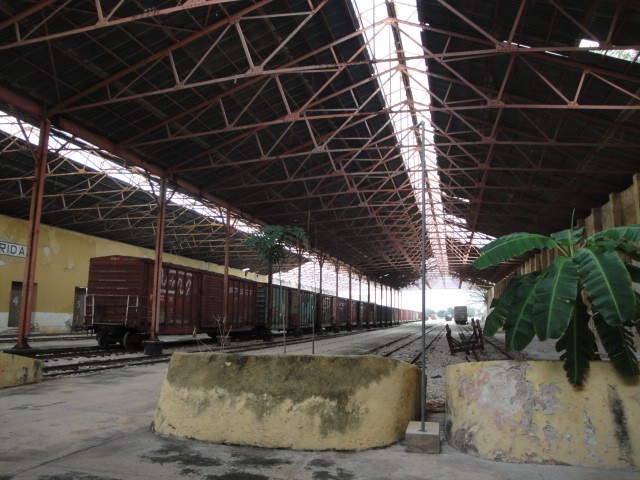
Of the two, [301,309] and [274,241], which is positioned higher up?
[274,241]

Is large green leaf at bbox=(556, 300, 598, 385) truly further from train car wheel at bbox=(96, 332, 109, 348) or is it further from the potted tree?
train car wheel at bbox=(96, 332, 109, 348)

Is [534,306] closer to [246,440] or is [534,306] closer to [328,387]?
[328,387]

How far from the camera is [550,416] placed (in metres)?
4.33

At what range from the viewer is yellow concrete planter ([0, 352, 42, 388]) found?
332 inches

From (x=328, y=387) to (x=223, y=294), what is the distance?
17414 millimetres

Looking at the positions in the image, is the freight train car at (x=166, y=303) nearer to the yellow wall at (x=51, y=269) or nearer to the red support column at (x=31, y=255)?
the red support column at (x=31, y=255)

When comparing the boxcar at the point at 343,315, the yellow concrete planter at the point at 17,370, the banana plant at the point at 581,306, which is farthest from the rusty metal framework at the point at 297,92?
the boxcar at the point at 343,315

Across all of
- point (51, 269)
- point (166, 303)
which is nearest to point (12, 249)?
point (51, 269)

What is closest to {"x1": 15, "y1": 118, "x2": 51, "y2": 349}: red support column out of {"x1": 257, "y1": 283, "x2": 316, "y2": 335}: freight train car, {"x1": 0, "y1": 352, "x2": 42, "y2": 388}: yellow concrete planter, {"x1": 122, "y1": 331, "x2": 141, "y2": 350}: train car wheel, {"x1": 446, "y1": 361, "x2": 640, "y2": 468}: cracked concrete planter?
{"x1": 0, "y1": 352, "x2": 42, "y2": 388}: yellow concrete planter

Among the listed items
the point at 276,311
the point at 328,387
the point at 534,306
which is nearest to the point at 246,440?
the point at 328,387

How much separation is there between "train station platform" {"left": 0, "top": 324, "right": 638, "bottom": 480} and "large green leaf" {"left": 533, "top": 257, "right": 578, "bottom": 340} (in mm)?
1254

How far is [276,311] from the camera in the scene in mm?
27250

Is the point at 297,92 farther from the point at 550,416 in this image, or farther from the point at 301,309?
the point at 301,309

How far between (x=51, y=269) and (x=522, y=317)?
3065 centimetres
